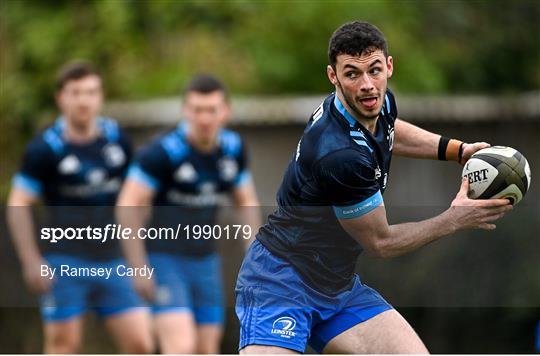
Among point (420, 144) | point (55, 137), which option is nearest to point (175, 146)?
point (55, 137)

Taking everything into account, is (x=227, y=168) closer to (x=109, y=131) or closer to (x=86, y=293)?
(x=109, y=131)

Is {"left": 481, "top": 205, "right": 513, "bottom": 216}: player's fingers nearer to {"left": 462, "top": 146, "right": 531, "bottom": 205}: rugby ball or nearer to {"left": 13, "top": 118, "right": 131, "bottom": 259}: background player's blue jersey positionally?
{"left": 462, "top": 146, "right": 531, "bottom": 205}: rugby ball

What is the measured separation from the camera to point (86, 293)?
9555 millimetres

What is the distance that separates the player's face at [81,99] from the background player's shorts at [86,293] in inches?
45.1

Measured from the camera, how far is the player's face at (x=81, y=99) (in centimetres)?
963

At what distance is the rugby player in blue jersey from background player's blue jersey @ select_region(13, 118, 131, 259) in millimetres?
3457

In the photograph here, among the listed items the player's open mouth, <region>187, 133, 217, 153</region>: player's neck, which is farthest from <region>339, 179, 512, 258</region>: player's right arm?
<region>187, 133, 217, 153</region>: player's neck

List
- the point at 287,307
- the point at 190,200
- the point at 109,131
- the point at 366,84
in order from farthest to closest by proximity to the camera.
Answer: the point at 109,131, the point at 190,200, the point at 287,307, the point at 366,84

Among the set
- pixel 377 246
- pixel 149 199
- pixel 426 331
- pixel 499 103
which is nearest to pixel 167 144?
pixel 149 199

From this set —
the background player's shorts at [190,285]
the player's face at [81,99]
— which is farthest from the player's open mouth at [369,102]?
the player's face at [81,99]

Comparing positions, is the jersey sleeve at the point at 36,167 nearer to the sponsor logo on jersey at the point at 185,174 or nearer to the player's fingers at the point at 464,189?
the sponsor logo on jersey at the point at 185,174

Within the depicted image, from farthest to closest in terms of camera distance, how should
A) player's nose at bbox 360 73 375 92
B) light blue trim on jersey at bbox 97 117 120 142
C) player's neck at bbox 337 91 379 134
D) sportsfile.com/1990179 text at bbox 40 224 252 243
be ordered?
1. light blue trim on jersey at bbox 97 117 120 142
2. sportsfile.com/1990179 text at bbox 40 224 252 243
3. player's neck at bbox 337 91 379 134
4. player's nose at bbox 360 73 375 92

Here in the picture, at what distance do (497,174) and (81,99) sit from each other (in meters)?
4.61

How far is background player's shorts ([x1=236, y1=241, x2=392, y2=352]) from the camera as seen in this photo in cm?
596
